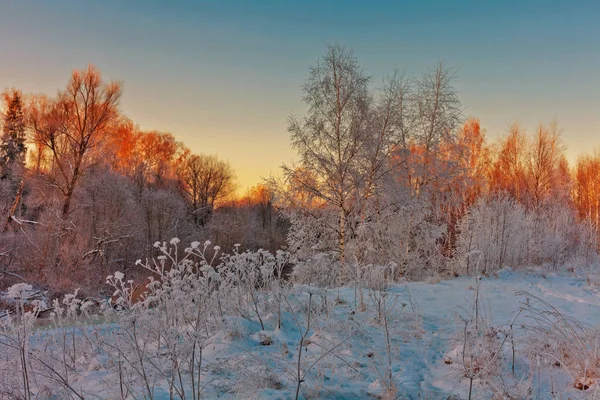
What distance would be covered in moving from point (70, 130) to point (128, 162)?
13.1 metres

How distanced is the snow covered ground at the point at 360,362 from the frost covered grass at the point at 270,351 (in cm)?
2

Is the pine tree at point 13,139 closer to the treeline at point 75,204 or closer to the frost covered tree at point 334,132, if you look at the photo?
the treeline at point 75,204

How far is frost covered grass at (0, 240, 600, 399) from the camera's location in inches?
120

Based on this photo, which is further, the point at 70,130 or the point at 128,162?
the point at 128,162

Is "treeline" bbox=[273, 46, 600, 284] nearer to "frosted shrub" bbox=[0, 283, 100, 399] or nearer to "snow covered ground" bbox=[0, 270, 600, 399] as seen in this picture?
"snow covered ground" bbox=[0, 270, 600, 399]

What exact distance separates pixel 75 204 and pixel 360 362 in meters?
20.3

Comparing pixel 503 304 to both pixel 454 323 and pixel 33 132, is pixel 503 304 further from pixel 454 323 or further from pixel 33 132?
pixel 33 132

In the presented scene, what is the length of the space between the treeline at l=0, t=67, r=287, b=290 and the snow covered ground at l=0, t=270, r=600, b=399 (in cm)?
943

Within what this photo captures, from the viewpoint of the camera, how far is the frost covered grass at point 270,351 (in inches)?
120

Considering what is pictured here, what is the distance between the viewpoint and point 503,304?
6.61 metres

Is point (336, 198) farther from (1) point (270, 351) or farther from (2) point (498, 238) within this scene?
(1) point (270, 351)

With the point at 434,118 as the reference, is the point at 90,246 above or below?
below

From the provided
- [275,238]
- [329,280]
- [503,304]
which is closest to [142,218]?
[275,238]

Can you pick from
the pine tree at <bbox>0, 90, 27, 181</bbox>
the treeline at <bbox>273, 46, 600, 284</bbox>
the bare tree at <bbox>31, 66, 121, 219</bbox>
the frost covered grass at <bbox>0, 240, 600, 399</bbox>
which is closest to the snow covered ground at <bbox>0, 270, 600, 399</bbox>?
the frost covered grass at <bbox>0, 240, 600, 399</bbox>
